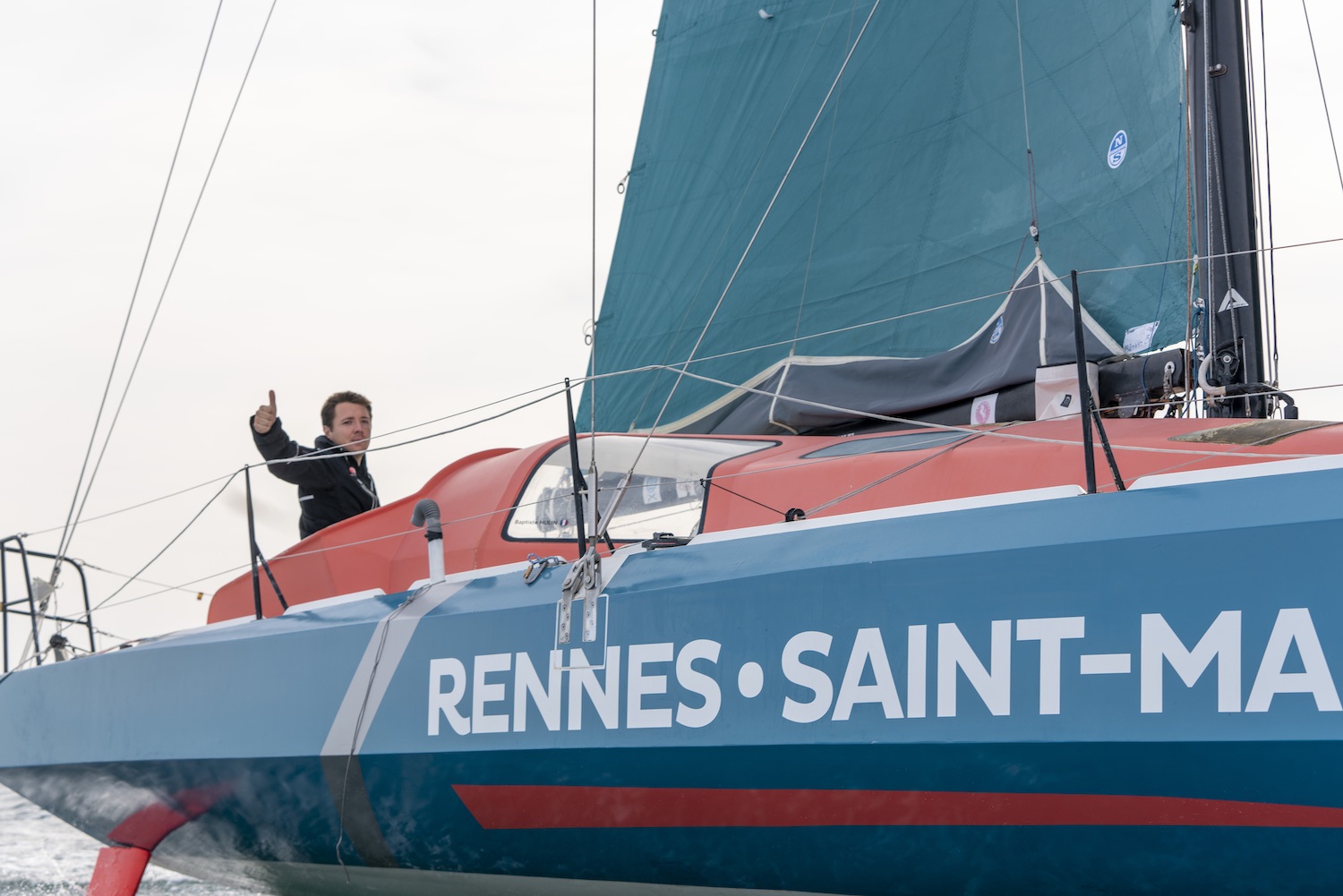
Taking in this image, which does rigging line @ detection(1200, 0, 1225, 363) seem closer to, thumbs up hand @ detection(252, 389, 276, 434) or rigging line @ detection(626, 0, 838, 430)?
rigging line @ detection(626, 0, 838, 430)

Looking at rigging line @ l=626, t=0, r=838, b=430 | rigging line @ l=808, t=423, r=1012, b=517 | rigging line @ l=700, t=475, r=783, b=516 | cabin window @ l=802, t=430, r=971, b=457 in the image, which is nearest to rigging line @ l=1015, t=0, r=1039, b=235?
rigging line @ l=626, t=0, r=838, b=430

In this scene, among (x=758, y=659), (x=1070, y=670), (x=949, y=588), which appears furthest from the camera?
(x=758, y=659)

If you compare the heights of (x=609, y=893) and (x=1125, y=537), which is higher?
(x=1125, y=537)

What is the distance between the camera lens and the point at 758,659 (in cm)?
220

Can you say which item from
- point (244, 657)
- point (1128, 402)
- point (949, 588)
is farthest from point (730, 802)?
point (1128, 402)

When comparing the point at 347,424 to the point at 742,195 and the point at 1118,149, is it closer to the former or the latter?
the point at 742,195

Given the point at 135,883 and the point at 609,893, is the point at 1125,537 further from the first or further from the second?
the point at 135,883

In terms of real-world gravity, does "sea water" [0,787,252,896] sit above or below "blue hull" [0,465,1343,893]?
below

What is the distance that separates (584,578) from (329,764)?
30.4 inches

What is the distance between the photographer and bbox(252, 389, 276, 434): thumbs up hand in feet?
11.4

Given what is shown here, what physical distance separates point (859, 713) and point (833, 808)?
179 millimetres

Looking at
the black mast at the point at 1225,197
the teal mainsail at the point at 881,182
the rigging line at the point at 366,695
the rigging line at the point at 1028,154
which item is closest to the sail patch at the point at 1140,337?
the teal mainsail at the point at 881,182

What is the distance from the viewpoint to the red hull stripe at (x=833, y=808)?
5.89ft

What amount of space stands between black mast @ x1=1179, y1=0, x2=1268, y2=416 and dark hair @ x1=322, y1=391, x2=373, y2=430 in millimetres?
2327
